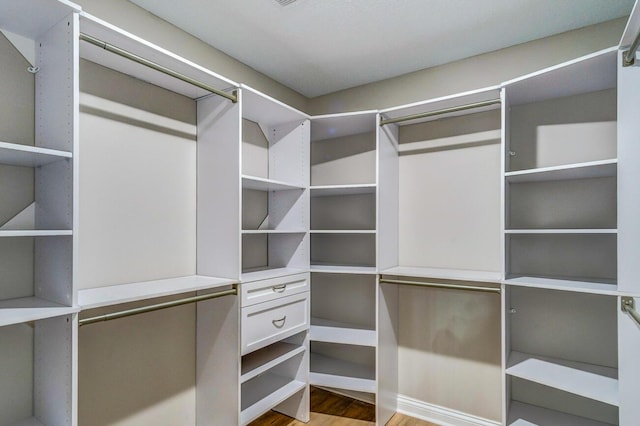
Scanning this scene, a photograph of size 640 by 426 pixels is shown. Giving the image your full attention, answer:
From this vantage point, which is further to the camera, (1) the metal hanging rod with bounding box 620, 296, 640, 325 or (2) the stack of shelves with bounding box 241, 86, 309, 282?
(2) the stack of shelves with bounding box 241, 86, 309, 282

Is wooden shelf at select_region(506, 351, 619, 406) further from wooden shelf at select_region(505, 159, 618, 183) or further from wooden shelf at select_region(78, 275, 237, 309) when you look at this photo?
wooden shelf at select_region(78, 275, 237, 309)

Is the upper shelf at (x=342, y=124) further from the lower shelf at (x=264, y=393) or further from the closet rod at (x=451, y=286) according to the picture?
the lower shelf at (x=264, y=393)

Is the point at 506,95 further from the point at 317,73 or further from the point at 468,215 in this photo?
the point at 317,73

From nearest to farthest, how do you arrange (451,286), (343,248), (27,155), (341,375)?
(27,155) < (451,286) < (341,375) < (343,248)

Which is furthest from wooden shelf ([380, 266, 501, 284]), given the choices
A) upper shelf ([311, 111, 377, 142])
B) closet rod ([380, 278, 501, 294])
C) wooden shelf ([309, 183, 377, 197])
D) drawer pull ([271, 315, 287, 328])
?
upper shelf ([311, 111, 377, 142])

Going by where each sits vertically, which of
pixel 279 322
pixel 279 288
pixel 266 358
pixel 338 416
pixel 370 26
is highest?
pixel 370 26

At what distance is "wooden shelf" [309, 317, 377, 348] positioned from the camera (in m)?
2.45

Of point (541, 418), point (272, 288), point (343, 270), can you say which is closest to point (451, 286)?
point (343, 270)

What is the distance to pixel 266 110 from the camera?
2389 mm

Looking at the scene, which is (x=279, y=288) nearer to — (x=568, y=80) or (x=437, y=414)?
(x=437, y=414)

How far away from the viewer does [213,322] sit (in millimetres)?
2111

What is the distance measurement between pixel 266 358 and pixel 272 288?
48 cm

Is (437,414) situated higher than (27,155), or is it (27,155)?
(27,155)

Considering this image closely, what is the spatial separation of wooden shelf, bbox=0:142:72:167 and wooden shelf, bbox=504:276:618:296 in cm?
215
